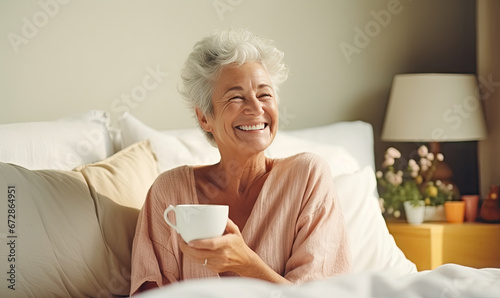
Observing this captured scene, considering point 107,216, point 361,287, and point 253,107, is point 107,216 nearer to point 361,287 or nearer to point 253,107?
point 253,107

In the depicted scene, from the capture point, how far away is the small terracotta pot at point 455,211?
293 cm

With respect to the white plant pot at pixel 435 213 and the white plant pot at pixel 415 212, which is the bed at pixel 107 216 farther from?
the white plant pot at pixel 435 213

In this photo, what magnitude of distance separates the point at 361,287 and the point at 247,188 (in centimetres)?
83

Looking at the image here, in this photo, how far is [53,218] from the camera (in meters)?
1.86

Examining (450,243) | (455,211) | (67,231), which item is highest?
(67,231)

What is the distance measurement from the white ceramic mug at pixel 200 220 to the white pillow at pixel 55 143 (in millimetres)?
819

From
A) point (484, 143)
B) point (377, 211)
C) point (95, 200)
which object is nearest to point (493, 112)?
point (484, 143)

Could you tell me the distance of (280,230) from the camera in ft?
6.25

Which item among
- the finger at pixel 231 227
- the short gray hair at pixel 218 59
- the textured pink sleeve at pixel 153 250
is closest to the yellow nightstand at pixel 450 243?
the short gray hair at pixel 218 59

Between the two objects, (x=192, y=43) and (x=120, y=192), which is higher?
(x=192, y=43)

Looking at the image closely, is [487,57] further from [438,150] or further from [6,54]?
[6,54]

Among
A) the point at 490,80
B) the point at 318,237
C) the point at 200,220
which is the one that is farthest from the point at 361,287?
the point at 490,80

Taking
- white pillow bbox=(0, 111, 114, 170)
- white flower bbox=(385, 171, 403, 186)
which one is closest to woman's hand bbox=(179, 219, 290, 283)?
white pillow bbox=(0, 111, 114, 170)

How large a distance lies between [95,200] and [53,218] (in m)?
0.17
